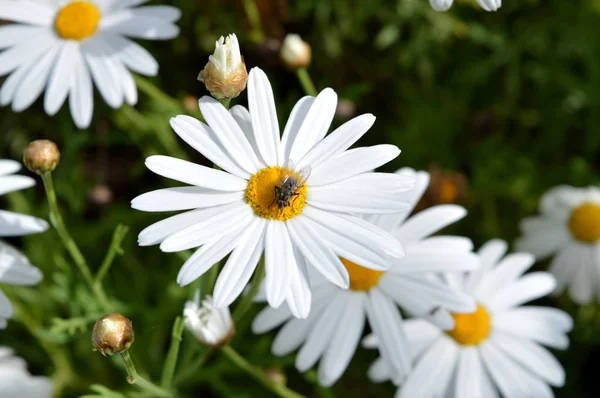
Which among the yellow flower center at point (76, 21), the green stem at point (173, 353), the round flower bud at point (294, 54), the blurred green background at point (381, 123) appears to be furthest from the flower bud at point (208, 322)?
the yellow flower center at point (76, 21)

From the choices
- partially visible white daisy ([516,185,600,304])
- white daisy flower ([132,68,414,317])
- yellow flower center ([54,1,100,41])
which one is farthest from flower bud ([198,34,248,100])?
partially visible white daisy ([516,185,600,304])

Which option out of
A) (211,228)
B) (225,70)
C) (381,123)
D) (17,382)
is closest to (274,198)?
(211,228)

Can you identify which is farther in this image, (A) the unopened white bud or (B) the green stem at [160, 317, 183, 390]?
(A) the unopened white bud

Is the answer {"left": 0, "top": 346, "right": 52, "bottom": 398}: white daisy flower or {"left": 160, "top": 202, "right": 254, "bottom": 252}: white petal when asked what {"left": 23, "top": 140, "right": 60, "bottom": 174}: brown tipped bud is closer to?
{"left": 160, "top": 202, "right": 254, "bottom": 252}: white petal

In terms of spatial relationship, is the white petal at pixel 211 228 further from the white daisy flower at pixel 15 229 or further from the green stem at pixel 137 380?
the white daisy flower at pixel 15 229

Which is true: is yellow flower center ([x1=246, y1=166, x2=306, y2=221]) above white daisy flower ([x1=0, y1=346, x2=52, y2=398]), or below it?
above

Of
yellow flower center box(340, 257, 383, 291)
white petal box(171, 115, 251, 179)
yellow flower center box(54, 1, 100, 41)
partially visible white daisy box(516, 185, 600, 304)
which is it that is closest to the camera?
white petal box(171, 115, 251, 179)

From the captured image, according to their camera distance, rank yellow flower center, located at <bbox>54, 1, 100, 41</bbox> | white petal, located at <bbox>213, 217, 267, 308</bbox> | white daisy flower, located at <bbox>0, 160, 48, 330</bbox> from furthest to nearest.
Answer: yellow flower center, located at <bbox>54, 1, 100, 41</bbox>, white daisy flower, located at <bbox>0, 160, 48, 330</bbox>, white petal, located at <bbox>213, 217, 267, 308</bbox>
